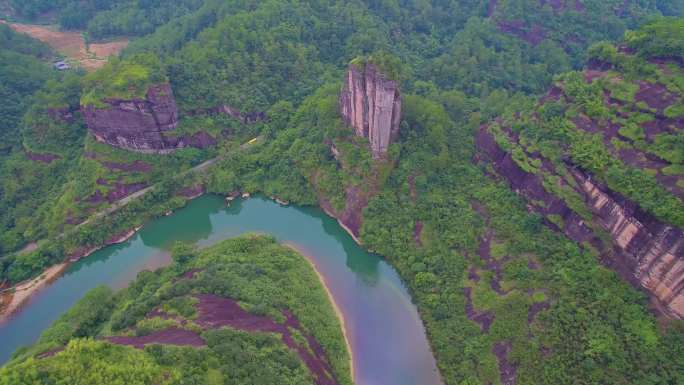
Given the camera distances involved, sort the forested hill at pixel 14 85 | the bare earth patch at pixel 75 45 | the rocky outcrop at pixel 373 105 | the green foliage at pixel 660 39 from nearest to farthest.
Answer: the green foliage at pixel 660 39, the rocky outcrop at pixel 373 105, the forested hill at pixel 14 85, the bare earth patch at pixel 75 45

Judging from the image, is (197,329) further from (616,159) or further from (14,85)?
(14,85)

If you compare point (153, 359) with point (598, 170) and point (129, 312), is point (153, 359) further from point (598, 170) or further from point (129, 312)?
point (598, 170)

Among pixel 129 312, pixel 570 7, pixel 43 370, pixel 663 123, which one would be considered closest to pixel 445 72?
pixel 570 7

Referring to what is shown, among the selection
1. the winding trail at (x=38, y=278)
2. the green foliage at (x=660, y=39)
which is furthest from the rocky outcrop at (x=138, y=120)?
the green foliage at (x=660, y=39)

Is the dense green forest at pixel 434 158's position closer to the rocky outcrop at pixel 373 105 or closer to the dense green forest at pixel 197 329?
the dense green forest at pixel 197 329

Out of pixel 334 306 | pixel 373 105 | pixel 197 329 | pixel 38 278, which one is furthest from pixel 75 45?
pixel 197 329
